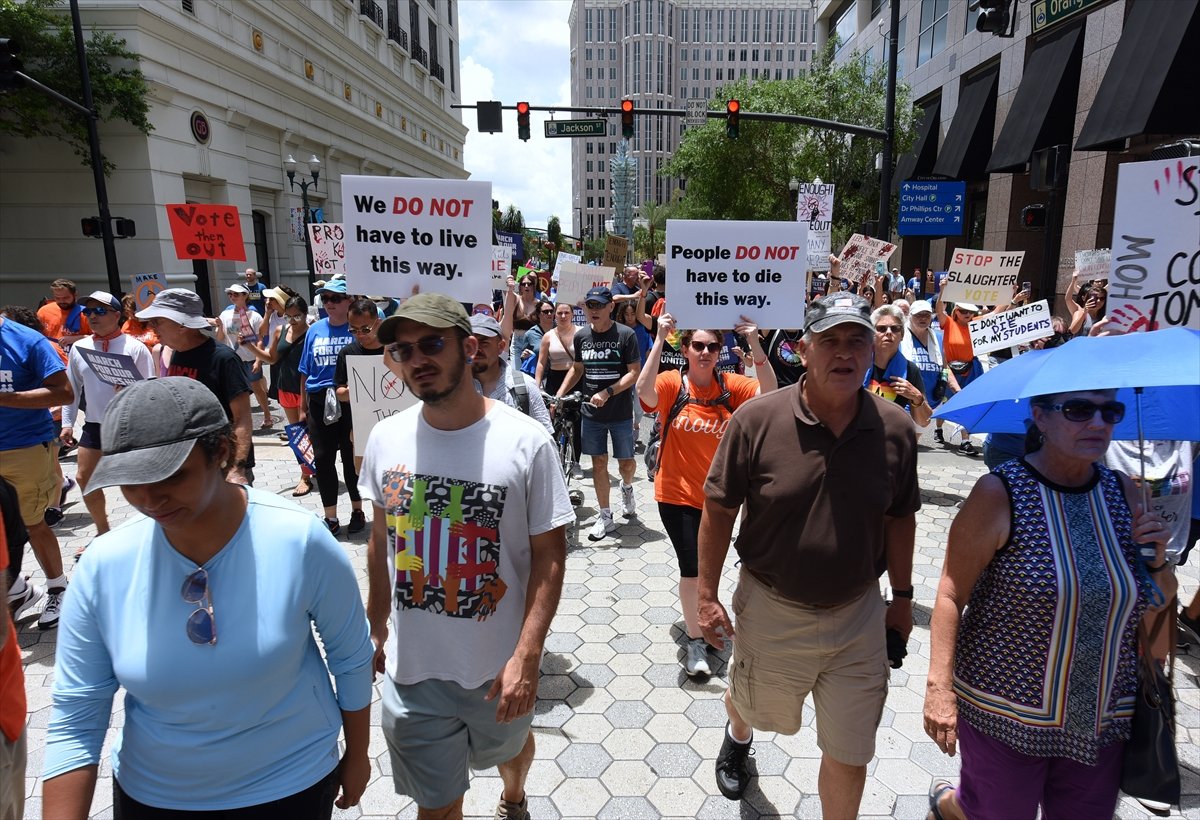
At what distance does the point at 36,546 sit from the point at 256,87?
21.9m

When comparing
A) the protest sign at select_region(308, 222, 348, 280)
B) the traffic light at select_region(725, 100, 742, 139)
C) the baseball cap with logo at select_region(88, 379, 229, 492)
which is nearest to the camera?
the baseball cap with logo at select_region(88, 379, 229, 492)

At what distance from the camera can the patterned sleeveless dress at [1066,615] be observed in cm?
208

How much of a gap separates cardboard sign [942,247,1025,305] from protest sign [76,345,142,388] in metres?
9.19

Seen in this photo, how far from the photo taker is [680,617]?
4742 millimetres

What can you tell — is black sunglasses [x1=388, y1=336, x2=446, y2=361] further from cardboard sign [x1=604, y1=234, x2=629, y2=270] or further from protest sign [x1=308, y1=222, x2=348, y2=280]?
cardboard sign [x1=604, y1=234, x2=629, y2=270]

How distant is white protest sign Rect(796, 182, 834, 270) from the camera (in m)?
12.8

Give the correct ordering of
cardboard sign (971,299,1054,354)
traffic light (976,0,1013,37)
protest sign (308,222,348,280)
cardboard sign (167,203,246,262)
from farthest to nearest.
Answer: traffic light (976,0,1013,37) < protest sign (308,222,348,280) < cardboard sign (167,203,246,262) < cardboard sign (971,299,1054,354)

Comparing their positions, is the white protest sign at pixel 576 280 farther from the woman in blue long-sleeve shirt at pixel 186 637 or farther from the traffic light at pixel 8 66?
the traffic light at pixel 8 66

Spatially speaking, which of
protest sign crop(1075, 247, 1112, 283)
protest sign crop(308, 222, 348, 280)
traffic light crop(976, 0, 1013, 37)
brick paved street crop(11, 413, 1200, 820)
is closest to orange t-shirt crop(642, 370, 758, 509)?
brick paved street crop(11, 413, 1200, 820)

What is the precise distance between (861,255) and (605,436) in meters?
6.82

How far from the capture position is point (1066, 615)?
2086 mm

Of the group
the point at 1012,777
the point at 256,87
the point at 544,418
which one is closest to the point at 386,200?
the point at 544,418

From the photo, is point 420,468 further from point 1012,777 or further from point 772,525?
point 1012,777

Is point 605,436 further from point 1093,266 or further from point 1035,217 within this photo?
point 1035,217
